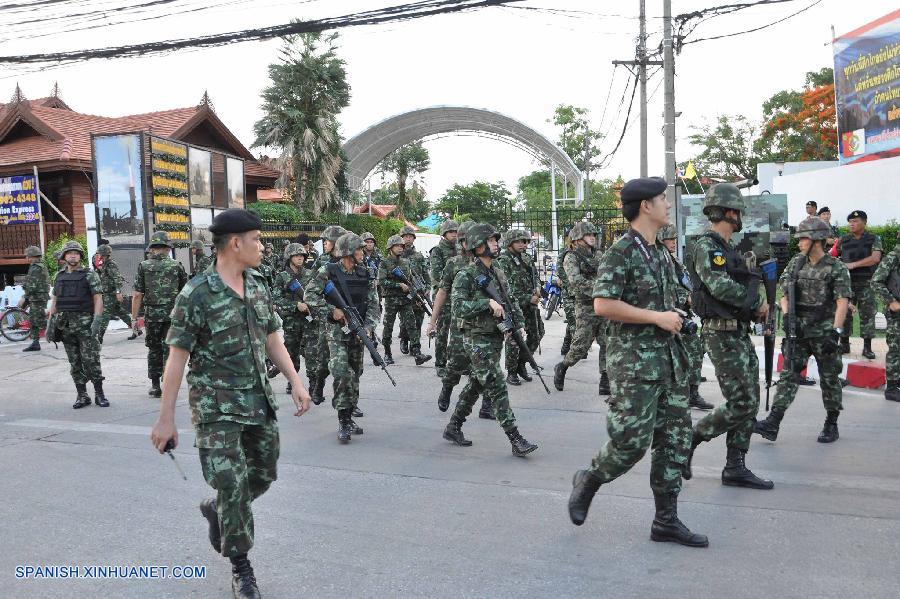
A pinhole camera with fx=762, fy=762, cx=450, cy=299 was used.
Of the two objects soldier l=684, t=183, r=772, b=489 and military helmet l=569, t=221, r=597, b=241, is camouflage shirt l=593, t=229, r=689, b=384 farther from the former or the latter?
military helmet l=569, t=221, r=597, b=241

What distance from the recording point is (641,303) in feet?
13.4

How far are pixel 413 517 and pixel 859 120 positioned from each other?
2442cm

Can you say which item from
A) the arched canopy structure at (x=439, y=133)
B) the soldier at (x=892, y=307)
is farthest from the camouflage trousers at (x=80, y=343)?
the arched canopy structure at (x=439, y=133)

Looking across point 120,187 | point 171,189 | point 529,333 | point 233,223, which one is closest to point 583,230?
point 529,333

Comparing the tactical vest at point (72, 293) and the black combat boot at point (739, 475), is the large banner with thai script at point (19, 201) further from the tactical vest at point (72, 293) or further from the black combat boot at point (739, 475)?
the black combat boot at point (739, 475)

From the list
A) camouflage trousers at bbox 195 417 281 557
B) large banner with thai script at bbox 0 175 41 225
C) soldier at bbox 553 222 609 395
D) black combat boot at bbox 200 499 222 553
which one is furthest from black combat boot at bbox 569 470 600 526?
large banner with thai script at bbox 0 175 41 225

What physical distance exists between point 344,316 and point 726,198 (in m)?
3.43

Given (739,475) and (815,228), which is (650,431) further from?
(815,228)

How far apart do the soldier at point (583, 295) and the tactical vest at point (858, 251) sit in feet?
12.2

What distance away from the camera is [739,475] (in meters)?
5.07

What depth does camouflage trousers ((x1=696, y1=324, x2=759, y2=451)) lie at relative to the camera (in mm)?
4891

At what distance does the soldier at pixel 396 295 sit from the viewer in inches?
449

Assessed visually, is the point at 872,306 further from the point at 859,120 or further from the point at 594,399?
the point at 859,120

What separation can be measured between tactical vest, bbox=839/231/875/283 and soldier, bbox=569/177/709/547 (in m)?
7.15
